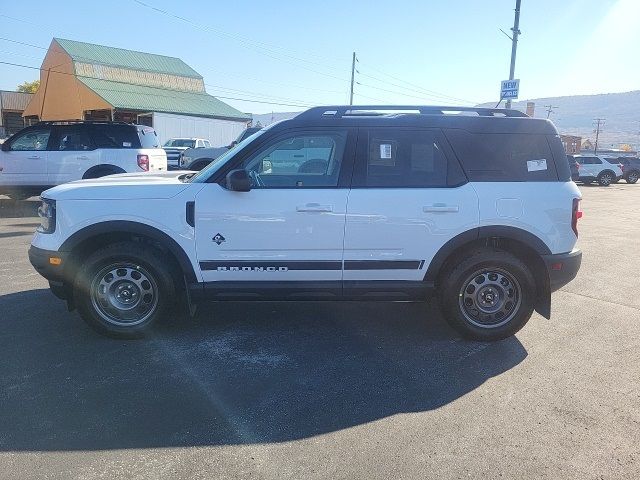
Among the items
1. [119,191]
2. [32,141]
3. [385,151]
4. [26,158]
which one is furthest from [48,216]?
[32,141]

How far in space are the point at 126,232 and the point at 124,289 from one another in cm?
53

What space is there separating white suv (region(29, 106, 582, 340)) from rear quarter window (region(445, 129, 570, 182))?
0.01 meters

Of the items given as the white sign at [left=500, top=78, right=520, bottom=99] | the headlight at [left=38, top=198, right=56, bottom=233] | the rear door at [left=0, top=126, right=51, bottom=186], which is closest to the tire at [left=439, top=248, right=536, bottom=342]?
the headlight at [left=38, top=198, right=56, bottom=233]

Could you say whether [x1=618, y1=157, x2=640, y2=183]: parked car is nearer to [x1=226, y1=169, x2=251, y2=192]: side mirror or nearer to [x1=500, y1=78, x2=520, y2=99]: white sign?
[x1=500, y1=78, x2=520, y2=99]: white sign

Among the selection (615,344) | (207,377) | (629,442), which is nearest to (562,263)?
(615,344)

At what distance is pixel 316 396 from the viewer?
11.6 feet

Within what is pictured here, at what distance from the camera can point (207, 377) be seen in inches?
148

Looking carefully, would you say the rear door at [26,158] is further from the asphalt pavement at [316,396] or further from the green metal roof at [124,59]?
the green metal roof at [124,59]

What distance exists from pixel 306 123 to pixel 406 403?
2480 mm

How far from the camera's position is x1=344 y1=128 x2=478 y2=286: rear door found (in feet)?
14.2

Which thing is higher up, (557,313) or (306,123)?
(306,123)

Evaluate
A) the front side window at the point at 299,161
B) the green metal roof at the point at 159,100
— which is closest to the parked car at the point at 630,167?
the green metal roof at the point at 159,100

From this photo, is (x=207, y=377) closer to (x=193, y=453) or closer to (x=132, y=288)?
(x=193, y=453)

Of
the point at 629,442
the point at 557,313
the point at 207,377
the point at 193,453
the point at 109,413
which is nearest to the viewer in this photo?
the point at 193,453
